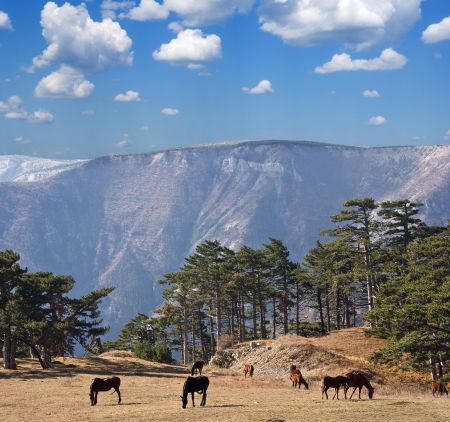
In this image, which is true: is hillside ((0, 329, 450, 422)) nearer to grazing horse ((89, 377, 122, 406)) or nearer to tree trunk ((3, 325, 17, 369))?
grazing horse ((89, 377, 122, 406))

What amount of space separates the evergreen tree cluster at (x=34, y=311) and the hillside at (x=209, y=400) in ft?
7.29

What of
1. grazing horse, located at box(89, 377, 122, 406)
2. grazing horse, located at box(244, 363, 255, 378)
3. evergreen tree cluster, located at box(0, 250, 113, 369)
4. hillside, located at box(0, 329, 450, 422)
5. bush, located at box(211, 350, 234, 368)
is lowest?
bush, located at box(211, 350, 234, 368)

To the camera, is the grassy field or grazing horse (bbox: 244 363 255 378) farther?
grazing horse (bbox: 244 363 255 378)

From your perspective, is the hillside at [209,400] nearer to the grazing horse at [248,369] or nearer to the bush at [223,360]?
the grazing horse at [248,369]

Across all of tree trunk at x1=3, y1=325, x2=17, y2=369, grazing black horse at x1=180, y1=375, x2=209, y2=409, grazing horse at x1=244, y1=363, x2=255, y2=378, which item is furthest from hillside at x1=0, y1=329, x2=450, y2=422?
grazing horse at x1=244, y1=363, x2=255, y2=378

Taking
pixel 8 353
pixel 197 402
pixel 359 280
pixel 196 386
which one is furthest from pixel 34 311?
pixel 359 280

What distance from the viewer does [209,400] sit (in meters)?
29.1

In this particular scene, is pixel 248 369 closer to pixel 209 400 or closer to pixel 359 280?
pixel 209 400

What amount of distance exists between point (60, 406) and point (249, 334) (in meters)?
69.4

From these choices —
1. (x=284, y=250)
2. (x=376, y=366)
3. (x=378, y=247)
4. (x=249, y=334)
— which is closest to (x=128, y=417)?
(x=376, y=366)

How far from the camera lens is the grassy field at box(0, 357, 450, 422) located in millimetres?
23328

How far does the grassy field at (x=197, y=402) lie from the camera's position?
2333 cm

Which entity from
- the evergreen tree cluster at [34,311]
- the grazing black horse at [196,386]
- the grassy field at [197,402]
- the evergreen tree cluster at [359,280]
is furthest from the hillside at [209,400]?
the evergreen tree cluster at [359,280]

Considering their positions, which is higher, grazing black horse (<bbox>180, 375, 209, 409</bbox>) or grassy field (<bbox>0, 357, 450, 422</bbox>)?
grazing black horse (<bbox>180, 375, 209, 409</bbox>)
